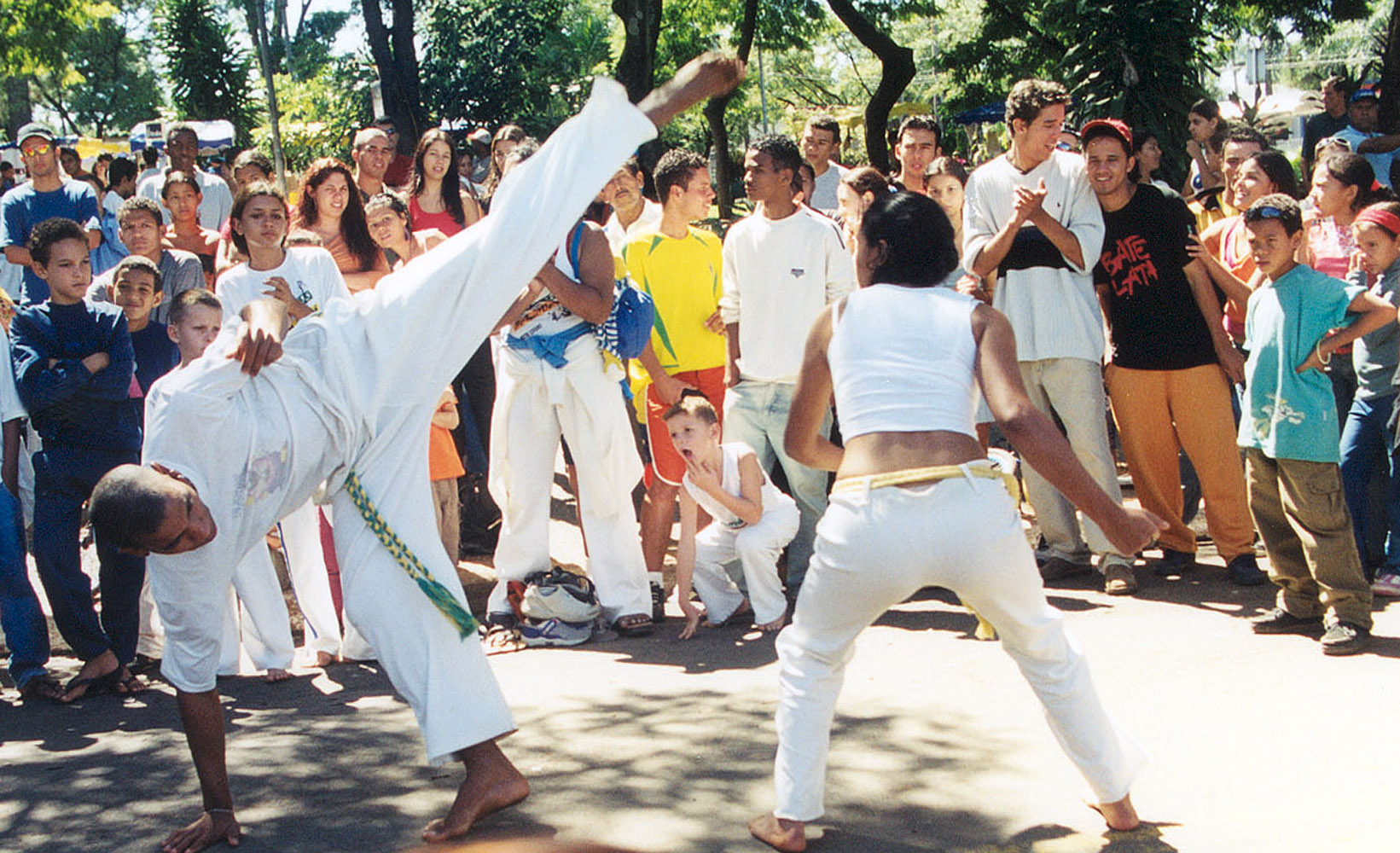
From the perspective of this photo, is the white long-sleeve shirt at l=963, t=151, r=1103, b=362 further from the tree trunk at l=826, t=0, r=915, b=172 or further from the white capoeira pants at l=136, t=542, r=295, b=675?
the tree trunk at l=826, t=0, r=915, b=172

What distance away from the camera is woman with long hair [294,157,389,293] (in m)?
7.48

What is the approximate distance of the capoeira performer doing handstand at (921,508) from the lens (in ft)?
12.3

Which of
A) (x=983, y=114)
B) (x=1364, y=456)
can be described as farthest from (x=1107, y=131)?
(x=983, y=114)

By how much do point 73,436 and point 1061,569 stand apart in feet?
15.6

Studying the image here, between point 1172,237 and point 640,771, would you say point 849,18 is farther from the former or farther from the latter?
point 640,771

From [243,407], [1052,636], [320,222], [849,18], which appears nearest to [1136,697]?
[1052,636]

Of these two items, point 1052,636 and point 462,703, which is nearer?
point 1052,636

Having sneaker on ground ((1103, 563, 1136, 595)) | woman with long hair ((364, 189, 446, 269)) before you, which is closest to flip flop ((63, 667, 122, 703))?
woman with long hair ((364, 189, 446, 269))

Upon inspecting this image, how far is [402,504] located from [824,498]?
346cm

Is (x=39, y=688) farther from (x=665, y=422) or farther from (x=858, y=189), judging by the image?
(x=858, y=189)

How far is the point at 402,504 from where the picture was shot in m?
4.23

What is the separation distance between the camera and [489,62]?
2844cm

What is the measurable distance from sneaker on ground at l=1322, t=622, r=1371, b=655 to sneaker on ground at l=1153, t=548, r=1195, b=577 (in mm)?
1440

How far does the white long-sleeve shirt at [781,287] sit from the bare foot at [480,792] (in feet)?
10.7
